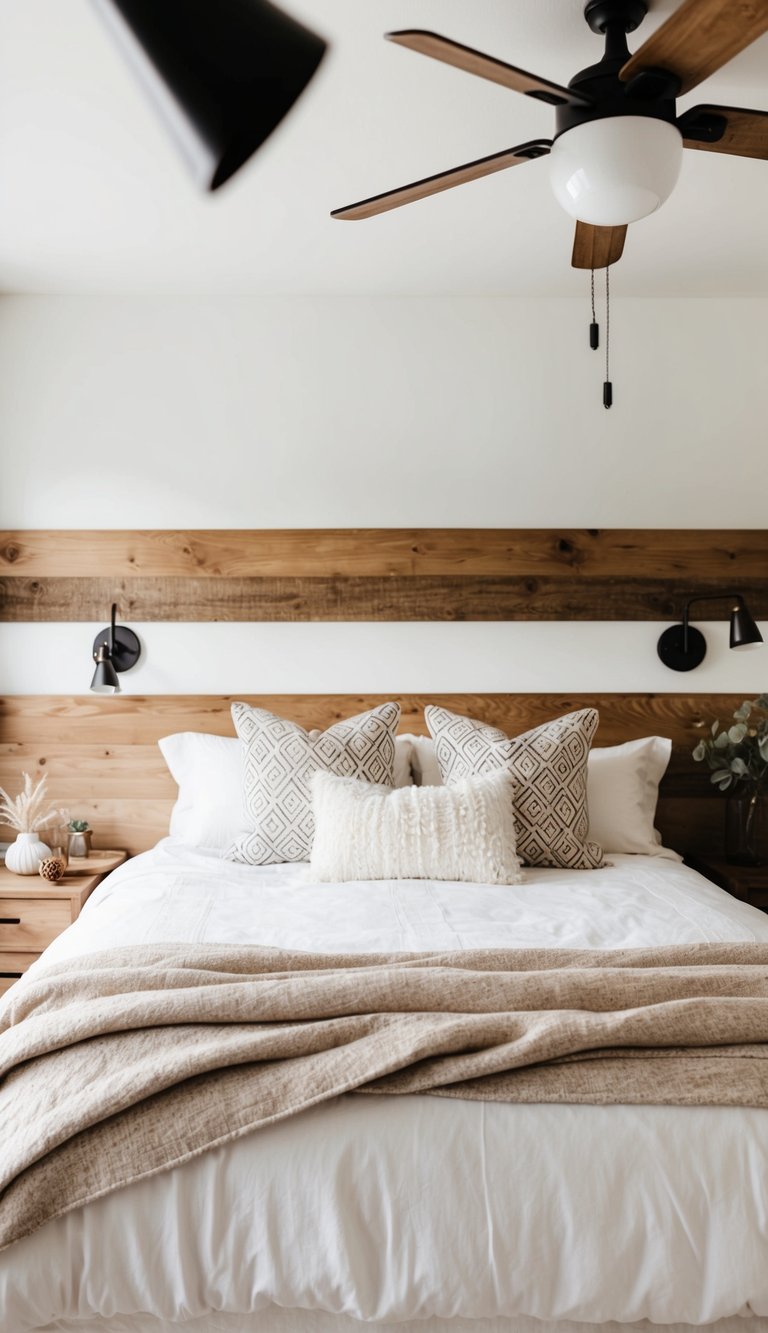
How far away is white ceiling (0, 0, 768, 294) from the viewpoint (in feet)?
6.34

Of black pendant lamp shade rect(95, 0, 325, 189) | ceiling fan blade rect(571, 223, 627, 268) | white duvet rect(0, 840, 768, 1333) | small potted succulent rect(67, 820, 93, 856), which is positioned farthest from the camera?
small potted succulent rect(67, 820, 93, 856)

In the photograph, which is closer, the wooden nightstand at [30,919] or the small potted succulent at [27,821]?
the wooden nightstand at [30,919]

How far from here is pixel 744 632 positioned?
2.94 metres

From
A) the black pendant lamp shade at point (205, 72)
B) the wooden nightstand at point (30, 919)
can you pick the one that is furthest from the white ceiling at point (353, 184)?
the wooden nightstand at point (30, 919)

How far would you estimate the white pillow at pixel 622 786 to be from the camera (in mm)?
A: 3002

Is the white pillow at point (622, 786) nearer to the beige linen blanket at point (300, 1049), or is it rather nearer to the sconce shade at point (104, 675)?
the sconce shade at point (104, 675)

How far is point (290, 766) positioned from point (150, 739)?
69cm

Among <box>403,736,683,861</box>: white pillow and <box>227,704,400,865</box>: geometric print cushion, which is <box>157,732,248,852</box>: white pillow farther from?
<box>403,736,683,861</box>: white pillow

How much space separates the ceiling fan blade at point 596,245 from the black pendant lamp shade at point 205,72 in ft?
5.63

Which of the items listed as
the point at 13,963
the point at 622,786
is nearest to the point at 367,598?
the point at 622,786

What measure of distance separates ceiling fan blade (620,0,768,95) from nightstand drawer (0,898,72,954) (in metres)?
2.47

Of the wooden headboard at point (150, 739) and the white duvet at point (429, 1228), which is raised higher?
the wooden headboard at point (150, 739)

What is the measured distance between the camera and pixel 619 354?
336 centimetres

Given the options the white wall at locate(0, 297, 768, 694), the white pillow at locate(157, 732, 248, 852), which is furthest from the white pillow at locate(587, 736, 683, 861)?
the white pillow at locate(157, 732, 248, 852)
